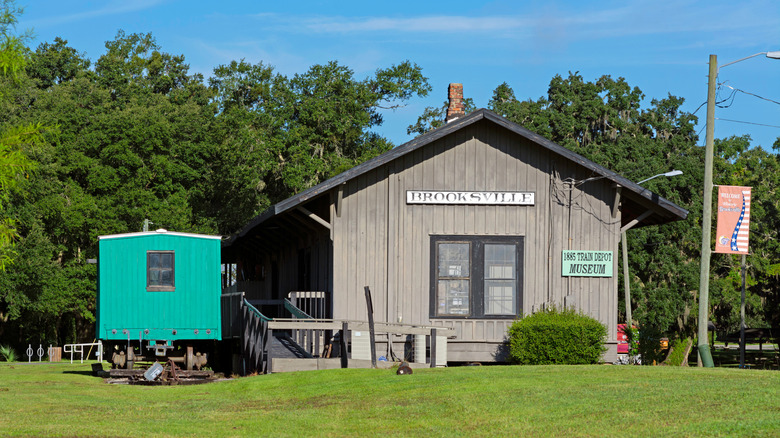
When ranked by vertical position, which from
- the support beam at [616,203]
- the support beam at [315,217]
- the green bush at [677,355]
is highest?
the support beam at [616,203]

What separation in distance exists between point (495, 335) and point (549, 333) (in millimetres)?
1943

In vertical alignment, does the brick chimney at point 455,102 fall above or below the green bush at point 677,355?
above

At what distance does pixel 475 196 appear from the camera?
75.3ft

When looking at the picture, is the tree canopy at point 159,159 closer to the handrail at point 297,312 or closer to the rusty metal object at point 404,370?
the handrail at point 297,312

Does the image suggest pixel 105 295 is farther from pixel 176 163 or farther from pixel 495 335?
pixel 176 163

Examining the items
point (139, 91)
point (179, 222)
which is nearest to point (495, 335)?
point (179, 222)

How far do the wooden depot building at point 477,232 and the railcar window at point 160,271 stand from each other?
3845mm

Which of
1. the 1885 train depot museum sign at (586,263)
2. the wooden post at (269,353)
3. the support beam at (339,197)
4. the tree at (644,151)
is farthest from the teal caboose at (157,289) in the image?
the tree at (644,151)

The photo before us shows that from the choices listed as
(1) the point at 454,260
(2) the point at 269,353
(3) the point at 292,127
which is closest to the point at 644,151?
(3) the point at 292,127

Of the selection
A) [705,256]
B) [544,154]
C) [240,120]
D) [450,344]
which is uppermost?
[240,120]

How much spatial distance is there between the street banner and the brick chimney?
277 inches

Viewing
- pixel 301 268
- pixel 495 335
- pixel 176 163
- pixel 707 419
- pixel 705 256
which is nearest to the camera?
pixel 707 419

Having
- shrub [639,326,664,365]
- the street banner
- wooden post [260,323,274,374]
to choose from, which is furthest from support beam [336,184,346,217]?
the street banner

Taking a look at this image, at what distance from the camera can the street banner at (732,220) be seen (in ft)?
82.1
